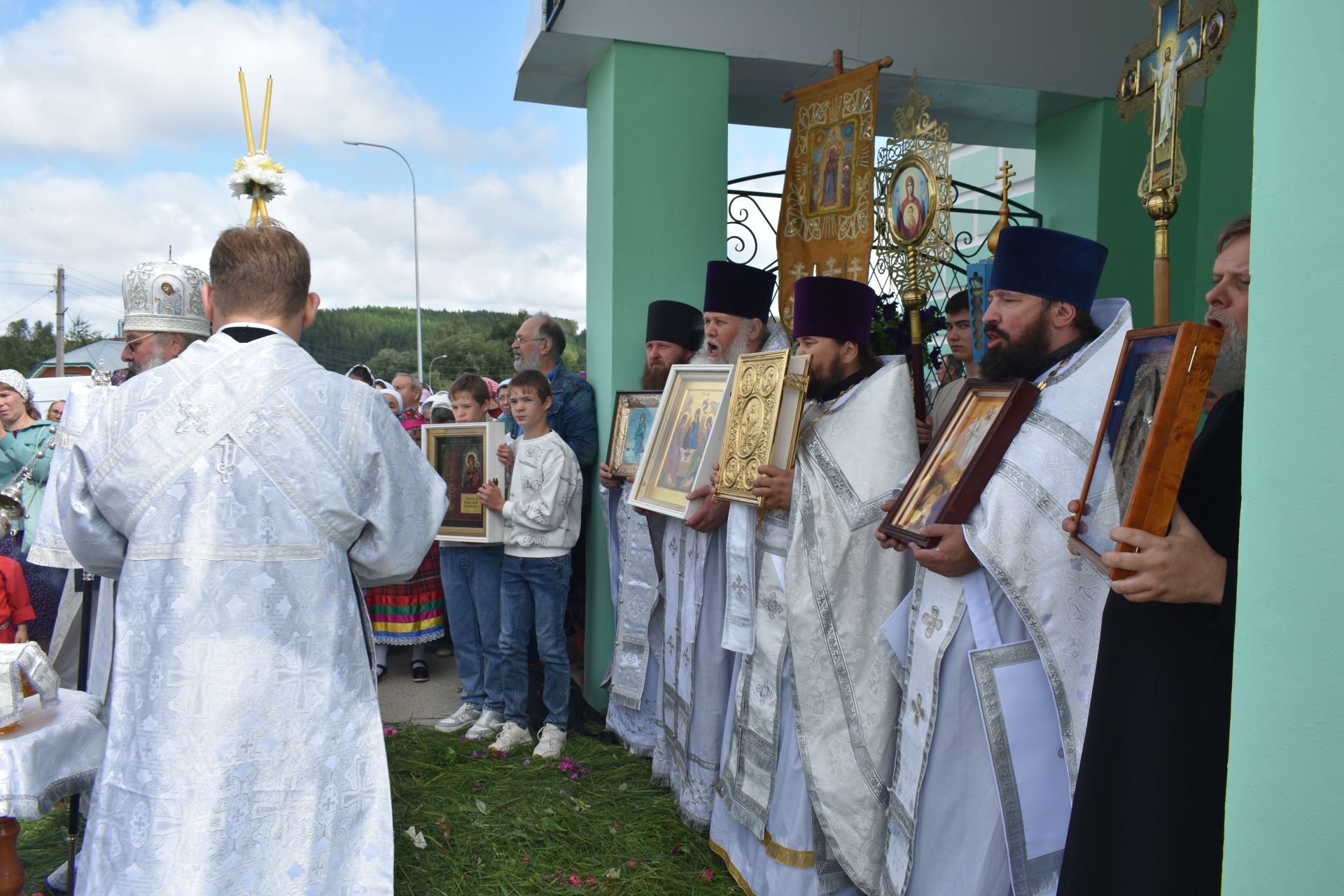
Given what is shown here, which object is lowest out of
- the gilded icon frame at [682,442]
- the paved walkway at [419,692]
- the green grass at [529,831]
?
the paved walkway at [419,692]

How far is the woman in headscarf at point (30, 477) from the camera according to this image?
4.57m

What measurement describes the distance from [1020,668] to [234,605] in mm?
1837

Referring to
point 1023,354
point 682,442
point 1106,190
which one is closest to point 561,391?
point 682,442

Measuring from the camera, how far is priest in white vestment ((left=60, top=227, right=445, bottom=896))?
84.6 inches

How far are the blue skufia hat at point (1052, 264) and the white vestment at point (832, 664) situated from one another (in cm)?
58

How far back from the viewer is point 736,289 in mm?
4129

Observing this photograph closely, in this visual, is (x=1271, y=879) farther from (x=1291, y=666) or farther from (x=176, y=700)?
(x=176, y=700)

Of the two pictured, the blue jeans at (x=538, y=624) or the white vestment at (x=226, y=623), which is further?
the blue jeans at (x=538, y=624)

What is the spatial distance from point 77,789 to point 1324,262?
9.78 ft

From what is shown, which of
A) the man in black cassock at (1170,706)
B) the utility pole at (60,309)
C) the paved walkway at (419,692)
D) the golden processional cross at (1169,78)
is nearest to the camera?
the man in black cassock at (1170,706)

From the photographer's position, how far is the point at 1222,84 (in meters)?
5.82

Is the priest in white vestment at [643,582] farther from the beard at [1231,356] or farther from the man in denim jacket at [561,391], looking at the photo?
the beard at [1231,356]

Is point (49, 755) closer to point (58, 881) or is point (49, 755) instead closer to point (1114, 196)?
point (58, 881)

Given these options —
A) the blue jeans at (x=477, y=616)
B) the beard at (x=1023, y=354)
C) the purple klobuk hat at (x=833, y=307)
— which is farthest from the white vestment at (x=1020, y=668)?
the blue jeans at (x=477, y=616)
